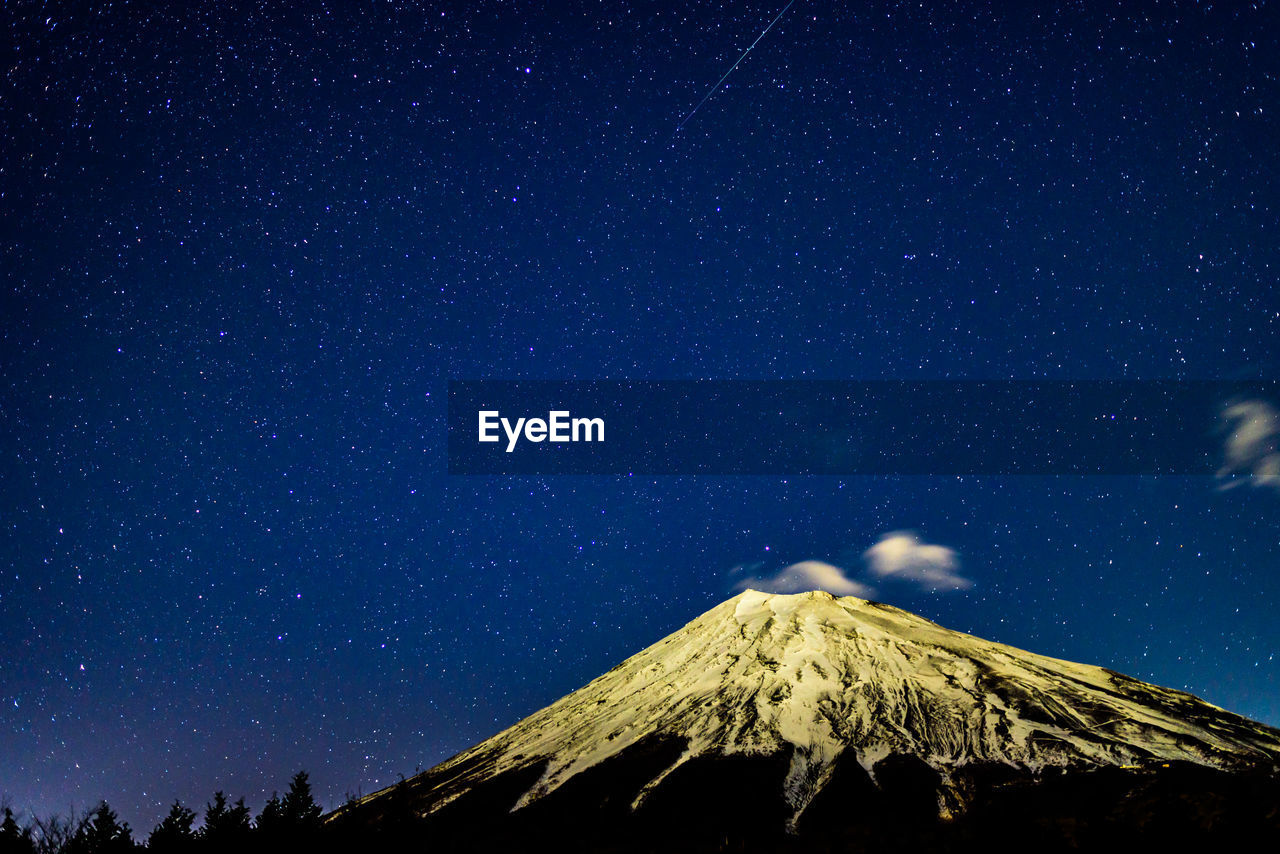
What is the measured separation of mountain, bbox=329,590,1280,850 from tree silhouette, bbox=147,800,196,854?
342 inches

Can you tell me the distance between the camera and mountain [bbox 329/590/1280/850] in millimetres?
43219

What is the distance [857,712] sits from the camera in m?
68.1

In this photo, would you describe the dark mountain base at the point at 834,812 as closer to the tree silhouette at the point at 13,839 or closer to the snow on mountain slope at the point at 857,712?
the snow on mountain slope at the point at 857,712

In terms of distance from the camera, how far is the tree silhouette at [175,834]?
37656 mm

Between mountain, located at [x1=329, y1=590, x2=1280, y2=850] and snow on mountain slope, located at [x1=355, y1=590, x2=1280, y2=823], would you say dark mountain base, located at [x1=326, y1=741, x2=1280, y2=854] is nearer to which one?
mountain, located at [x1=329, y1=590, x2=1280, y2=850]

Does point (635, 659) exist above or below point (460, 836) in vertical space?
above

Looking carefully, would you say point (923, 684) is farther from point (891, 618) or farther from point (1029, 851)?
point (1029, 851)

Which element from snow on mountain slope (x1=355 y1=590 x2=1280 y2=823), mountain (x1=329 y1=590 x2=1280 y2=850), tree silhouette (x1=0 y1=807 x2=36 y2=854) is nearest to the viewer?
tree silhouette (x1=0 y1=807 x2=36 y2=854)

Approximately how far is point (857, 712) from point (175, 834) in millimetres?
57556

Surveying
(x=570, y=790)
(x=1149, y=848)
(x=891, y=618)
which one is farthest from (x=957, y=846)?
(x=891, y=618)

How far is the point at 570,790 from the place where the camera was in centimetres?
5403

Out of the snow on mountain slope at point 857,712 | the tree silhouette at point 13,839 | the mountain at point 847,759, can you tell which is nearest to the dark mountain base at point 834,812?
the mountain at point 847,759

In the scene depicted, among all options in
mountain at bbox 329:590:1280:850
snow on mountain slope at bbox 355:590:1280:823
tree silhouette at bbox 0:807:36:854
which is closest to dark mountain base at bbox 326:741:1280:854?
mountain at bbox 329:590:1280:850

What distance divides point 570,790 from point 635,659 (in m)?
44.2
